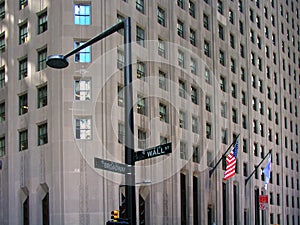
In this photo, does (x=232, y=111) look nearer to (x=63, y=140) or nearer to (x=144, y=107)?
(x=144, y=107)

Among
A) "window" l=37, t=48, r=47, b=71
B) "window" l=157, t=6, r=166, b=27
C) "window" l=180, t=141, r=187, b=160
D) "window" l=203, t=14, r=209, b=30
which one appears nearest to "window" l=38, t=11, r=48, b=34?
"window" l=37, t=48, r=47, b=71

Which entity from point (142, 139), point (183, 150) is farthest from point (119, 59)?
point (183, 150)

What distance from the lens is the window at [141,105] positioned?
46.9 m

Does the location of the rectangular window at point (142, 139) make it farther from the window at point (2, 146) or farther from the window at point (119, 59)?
the window at point (2, 146)

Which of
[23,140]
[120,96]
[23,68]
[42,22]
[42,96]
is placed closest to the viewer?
[120,96]

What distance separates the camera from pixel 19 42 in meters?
48.5

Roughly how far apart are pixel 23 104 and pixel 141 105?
9.41 metres

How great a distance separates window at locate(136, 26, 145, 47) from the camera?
158 feet

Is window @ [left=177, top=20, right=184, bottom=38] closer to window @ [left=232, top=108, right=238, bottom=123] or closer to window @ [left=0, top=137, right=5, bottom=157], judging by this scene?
window @ [left=232, top=108, right=238, bottom=123]

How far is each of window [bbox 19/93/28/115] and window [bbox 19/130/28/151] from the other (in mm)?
1619

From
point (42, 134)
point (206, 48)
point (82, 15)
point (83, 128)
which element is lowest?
point (42, 134)

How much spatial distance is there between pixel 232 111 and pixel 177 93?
14.4m

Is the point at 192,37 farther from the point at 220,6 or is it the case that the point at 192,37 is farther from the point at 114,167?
the point at 114,167

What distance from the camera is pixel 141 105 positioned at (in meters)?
47.4
